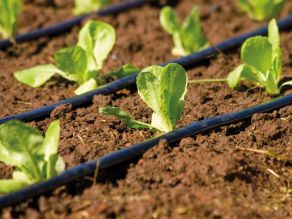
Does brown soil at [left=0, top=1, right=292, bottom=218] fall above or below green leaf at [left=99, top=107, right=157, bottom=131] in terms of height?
below

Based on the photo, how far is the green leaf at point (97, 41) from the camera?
8.75ft

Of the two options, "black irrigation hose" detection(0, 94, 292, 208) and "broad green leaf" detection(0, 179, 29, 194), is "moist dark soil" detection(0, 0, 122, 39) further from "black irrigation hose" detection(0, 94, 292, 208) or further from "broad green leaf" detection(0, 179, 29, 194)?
"broad green leaf" detection(0, 179, 29, 194)

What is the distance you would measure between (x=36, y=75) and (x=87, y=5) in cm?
114

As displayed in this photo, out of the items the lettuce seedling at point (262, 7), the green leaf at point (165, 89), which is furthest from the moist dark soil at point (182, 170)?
the lettuce seedling at point (262, 7)

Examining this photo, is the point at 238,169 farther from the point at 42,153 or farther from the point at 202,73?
the point at 202,73

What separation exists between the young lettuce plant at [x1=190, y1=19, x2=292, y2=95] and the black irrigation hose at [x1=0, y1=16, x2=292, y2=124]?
40 centimetres

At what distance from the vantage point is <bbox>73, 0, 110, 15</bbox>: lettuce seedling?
3781 mm

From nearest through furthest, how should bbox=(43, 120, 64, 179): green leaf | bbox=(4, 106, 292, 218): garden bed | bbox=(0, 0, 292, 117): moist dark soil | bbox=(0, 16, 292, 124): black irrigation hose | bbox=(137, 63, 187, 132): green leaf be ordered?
1. bbox=(4, 106, 292, 218): garden bed
2. bbox=(43, 120, 64, 179): green leaf
3. bbox=(137, 63, 187, 132): green leaf
4. bbox=(0, 16, 292, 124): black irrigation hose
5. bbox=(0, 0, 292, 117): moist dark soil

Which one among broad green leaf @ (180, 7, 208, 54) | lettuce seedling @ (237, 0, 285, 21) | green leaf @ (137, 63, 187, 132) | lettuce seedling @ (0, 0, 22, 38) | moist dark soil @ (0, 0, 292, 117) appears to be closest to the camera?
green leaf @ (137, 63, 187, 132)

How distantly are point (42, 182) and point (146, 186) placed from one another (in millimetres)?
320

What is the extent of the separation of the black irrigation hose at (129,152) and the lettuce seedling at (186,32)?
0.81 meters

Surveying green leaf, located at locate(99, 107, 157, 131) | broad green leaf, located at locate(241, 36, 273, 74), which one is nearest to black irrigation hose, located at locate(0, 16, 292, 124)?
green leaf, located at locate(99, 107, 157, 131)

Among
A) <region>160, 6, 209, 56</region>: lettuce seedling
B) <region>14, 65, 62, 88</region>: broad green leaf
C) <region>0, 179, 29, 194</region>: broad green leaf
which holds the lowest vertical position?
<region>0, 179, 29, 194</region>: broad green leaf

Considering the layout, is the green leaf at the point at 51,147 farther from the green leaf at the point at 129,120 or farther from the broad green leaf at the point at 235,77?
the broad green leaf at the point at 235,77
